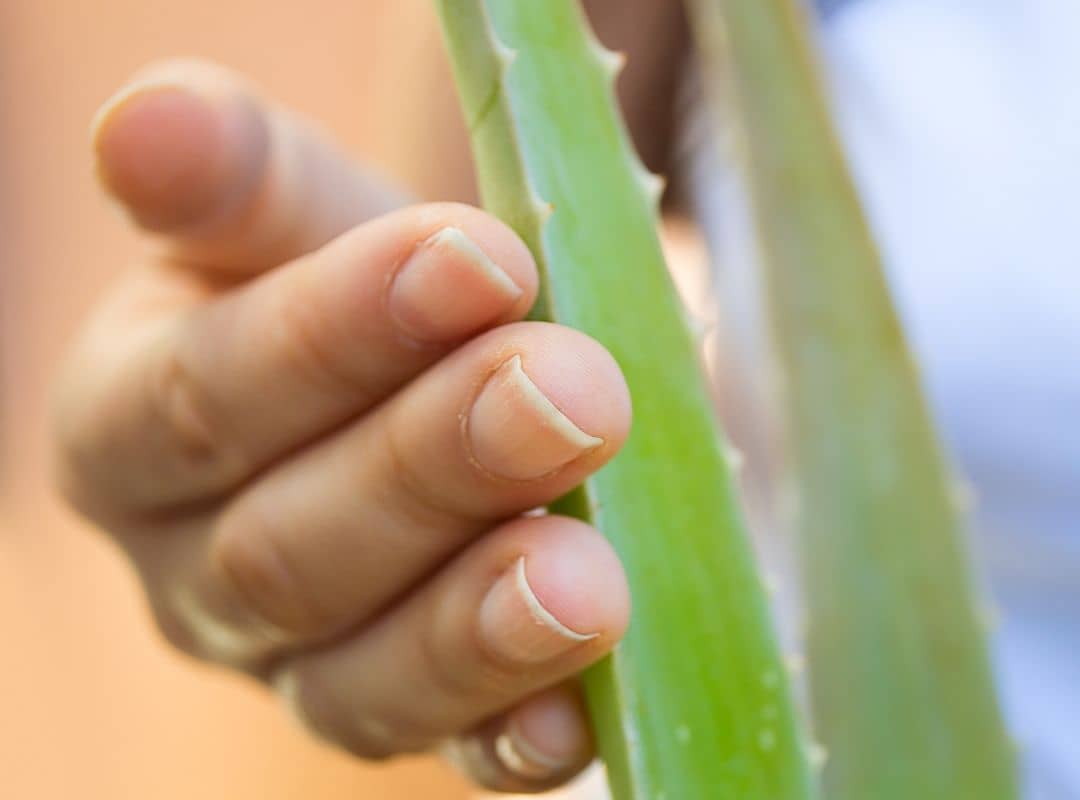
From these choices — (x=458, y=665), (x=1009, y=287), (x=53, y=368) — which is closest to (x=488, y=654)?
(x=458, y=665)

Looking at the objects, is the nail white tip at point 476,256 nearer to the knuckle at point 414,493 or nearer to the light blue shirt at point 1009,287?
the knuckle at point 414,493

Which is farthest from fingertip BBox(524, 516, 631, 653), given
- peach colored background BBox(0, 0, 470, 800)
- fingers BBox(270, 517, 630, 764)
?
peach colored background BBox(0, 0, 470, 800)

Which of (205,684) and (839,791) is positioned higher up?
(839,791)

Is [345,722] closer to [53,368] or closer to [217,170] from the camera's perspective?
[217,170]

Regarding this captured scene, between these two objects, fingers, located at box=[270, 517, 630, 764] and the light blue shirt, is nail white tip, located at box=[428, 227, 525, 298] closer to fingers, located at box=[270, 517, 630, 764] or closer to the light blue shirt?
fingers, located at box=[270, 517, 630, 764]

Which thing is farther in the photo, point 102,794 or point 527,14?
point 102,794

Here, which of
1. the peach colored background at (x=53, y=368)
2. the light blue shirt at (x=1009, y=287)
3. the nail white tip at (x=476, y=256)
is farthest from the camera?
the peach colored background at (x=53, y=368)

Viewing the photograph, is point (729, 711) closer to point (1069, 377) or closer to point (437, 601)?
point (437, 601)

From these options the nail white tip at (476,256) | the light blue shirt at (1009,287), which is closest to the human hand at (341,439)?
the nail white tip at (476,256)

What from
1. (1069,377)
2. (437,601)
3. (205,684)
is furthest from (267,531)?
(205,684)
